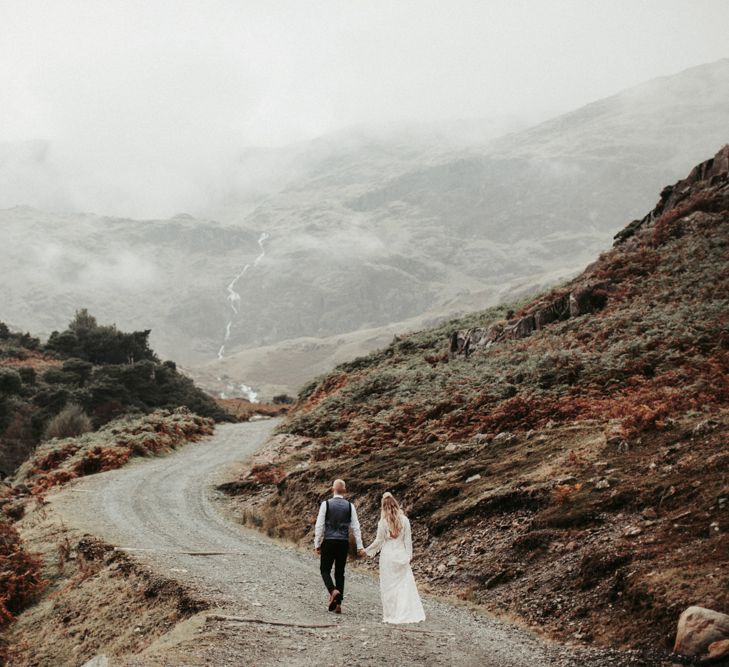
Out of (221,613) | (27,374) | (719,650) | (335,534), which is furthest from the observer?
(27,374)

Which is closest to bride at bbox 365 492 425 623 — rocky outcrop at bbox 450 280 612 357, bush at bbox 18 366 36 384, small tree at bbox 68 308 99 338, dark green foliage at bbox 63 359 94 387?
rocky outcrop at bbox 450 280 612 357

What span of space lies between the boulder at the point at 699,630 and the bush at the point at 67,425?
38301 millimetres

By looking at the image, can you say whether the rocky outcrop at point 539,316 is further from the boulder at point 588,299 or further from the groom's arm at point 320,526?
the groom's arm at point 320,526

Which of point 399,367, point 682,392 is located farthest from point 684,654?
point 399,367

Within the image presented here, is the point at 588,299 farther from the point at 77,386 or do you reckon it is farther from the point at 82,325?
the point at 82,325

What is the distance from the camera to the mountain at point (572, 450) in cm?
962

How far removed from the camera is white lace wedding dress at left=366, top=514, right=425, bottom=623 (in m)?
9.95

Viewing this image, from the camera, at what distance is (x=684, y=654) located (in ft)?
23.6

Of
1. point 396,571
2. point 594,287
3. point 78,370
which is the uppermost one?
point 78,370

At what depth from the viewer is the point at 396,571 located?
10242 millimetres

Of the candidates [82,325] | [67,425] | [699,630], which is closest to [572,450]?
[699,630]

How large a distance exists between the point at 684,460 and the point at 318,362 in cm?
18464

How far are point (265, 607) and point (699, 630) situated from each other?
6616 millimetres

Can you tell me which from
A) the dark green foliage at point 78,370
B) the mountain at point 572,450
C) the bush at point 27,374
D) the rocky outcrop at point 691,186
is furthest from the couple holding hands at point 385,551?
the dark green foliage at point 78,370
